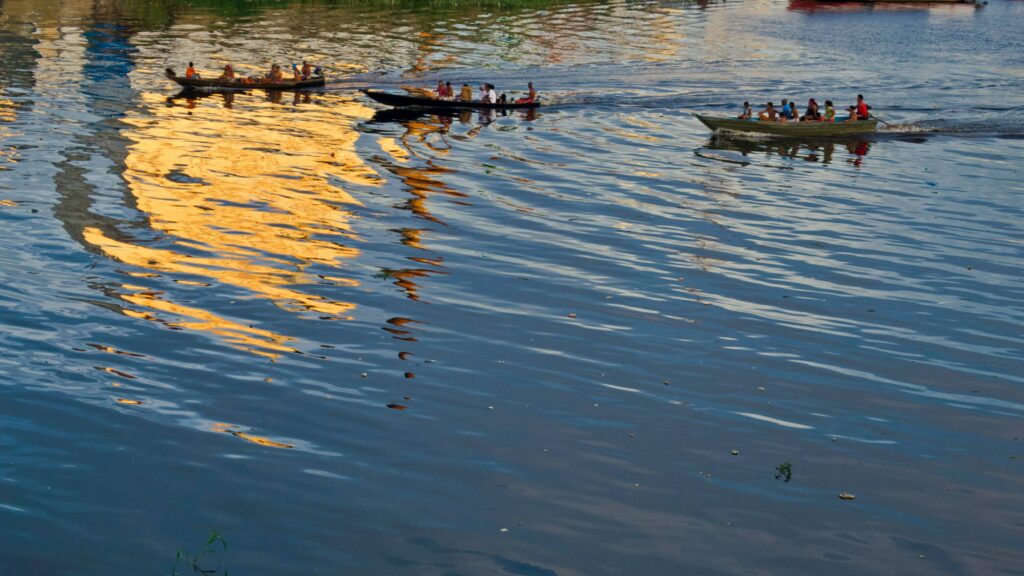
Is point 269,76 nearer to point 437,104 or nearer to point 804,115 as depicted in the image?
point 437,104

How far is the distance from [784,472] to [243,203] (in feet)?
74.8

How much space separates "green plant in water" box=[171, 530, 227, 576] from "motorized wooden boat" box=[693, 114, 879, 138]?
3842 cm

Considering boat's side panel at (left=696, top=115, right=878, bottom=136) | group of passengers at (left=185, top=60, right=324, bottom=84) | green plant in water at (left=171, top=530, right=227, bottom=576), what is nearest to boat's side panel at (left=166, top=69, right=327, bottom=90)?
group of passengers at (left=185, top=60, right=324, bottom=84)

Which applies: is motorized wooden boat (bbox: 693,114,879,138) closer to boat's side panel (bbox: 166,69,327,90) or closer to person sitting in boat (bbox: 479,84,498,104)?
person sitting in boat (bbox: 479,84,498,104)

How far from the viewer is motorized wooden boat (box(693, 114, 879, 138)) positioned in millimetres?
50781

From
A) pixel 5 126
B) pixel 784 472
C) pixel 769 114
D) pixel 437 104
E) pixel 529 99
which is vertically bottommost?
pixel 784 472

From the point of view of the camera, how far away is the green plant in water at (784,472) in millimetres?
18422

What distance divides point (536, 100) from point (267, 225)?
2692 cm

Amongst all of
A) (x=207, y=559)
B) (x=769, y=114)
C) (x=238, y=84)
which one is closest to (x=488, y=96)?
(x=238, y=84)

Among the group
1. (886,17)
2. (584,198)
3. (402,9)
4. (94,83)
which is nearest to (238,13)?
(402,9)

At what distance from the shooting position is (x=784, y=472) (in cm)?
1855

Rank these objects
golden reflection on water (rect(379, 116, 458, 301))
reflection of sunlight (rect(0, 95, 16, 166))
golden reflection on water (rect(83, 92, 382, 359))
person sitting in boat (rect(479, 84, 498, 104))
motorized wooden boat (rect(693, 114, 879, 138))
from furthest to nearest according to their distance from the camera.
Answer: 1. person sitting in boat (rect(479, 84, 498, 104))
2. motorized wooden boat (rect(693, 114, 879, 138))
3. reflection of sunlight (rect(0, 95, 16, 166))
4. golden reflection on water (rect(379, 116, 458, 301))
5. golden reflection on water (rect(83, 92, 382, 359))

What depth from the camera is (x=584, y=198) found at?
128 ft

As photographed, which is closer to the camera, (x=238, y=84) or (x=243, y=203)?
(x=243, y=203)
